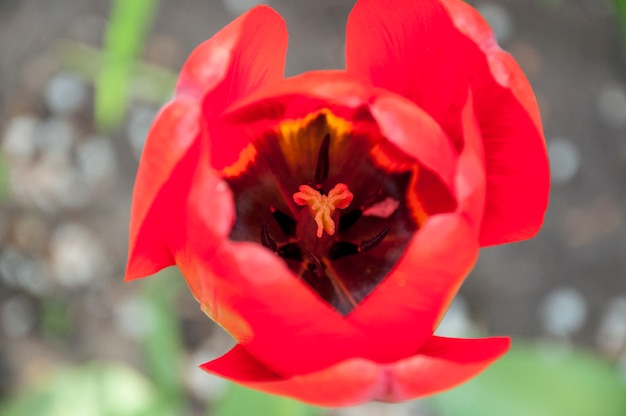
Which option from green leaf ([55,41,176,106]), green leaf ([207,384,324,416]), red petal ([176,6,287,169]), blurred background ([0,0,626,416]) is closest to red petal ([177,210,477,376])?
red petal ([176,6,287,169])

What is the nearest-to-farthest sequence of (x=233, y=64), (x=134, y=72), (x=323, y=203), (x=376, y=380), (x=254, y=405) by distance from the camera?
(x=376, y=380) < (x=233, y=64) < (x=323, y=203) < (x=254, y=405) < (x=134, y=72)

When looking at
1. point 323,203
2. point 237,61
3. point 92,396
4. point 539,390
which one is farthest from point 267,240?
point 92,396

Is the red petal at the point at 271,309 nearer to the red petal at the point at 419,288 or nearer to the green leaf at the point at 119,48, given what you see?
the red petal at the point at 419,288

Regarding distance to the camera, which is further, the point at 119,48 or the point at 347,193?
the point at 119,48

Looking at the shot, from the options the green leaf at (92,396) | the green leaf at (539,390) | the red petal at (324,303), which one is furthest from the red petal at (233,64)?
the green leaf at (92,396)

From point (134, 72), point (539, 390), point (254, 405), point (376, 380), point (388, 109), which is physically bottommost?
point (539, 390)

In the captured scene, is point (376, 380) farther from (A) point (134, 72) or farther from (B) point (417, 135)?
(A) point (134, 72)
